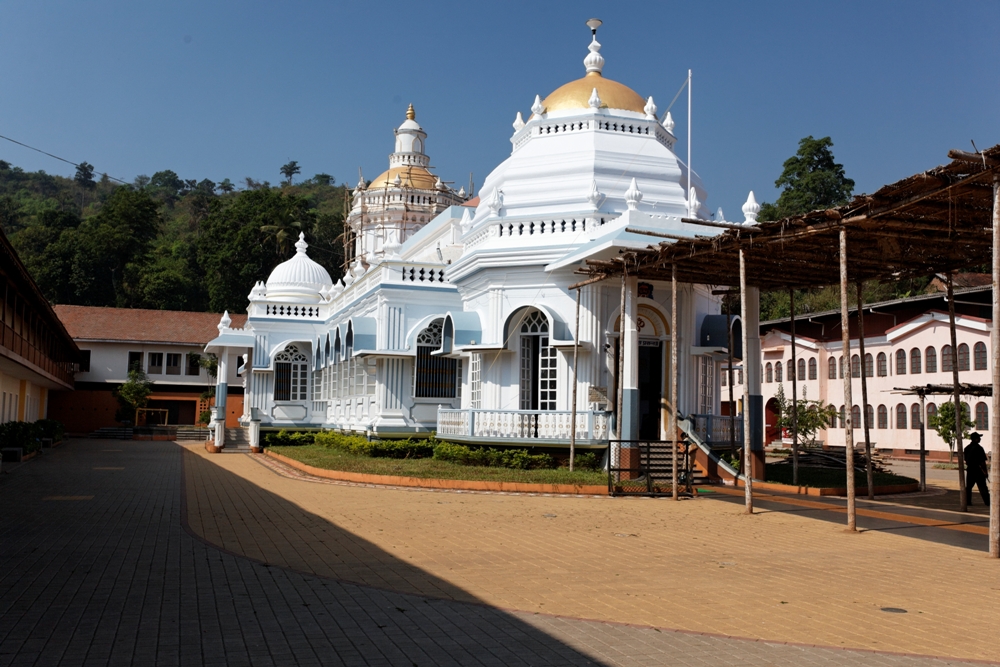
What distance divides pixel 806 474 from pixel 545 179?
882 cm

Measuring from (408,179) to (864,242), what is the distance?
128 ft

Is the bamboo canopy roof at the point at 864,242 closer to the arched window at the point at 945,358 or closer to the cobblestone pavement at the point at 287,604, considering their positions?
the cobblestone pavement at the point at 287,604

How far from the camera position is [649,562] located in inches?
368

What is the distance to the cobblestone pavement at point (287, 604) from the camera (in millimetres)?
5918

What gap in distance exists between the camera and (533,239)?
19.6 metres

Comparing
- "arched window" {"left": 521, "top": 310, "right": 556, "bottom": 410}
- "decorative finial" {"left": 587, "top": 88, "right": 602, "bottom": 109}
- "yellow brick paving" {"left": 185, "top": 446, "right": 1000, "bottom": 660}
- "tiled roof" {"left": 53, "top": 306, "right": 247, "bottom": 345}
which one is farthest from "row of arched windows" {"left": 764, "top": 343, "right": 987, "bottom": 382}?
"tiled roof" {"left": 53, "top": 306, "right": 247, "bottom": 345}

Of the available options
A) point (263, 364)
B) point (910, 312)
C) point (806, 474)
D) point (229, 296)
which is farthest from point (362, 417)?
point (229, 296)

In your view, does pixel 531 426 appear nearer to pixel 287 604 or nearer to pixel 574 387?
pixel 574 387

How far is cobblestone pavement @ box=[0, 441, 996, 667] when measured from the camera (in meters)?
5.92

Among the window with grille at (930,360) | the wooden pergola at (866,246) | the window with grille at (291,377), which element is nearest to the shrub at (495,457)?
the wooden pergola at (866,246)

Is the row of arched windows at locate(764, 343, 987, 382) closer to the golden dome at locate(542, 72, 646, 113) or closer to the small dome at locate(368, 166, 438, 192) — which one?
the golden dome at locate(542, 72, 646, 113)

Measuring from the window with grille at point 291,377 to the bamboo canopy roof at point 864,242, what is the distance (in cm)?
1723

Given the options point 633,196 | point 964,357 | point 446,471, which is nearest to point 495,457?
point 446,471

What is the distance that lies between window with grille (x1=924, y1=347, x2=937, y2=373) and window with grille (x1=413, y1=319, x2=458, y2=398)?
65.1 feet
